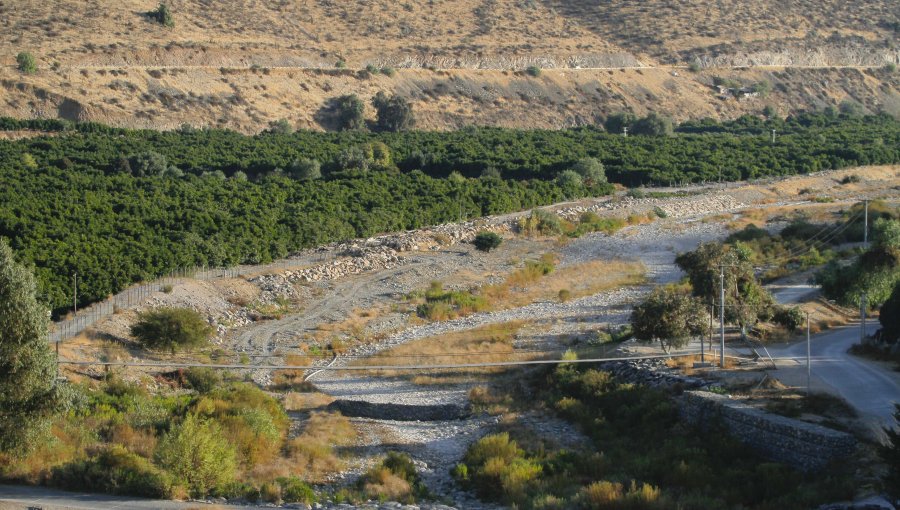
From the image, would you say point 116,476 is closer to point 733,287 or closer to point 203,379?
point 203,379

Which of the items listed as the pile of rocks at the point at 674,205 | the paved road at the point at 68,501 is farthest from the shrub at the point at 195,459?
the pile of rocks at the point at 674,205

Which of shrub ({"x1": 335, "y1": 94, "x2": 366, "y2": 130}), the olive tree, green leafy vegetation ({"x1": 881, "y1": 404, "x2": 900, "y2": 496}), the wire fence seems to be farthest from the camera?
shrub ({"x1": 335, "y1": 94, "x2": 366, "y2": 130})

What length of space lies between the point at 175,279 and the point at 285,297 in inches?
146

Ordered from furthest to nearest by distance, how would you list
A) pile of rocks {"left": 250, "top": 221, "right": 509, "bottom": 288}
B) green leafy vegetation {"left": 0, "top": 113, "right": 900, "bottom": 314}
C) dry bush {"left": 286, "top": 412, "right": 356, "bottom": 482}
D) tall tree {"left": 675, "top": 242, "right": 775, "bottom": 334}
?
green leafy vegetation {"left": 0, "top": 113, "right": 900, "bottom": 314}, pile of rocks {"left": 250, "top": 221, "right": 509, "bottom": 288}, tall tree {"left": 675, "top": 242, "right": 775, "bottom": 334}, dry bush {"left": 286, "top": 412, "right": 356, "bottom": 482}

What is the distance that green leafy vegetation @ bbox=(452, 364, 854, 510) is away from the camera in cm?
1930

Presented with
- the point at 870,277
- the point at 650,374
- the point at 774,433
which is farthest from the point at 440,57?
the point at 774,433

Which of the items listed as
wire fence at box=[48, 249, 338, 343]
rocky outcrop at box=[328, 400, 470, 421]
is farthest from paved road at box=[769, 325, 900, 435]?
wire fence at box=[48, 249, 338, 343]

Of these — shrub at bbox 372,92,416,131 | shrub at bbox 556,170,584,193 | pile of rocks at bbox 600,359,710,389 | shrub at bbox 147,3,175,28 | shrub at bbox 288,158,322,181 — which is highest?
shrub at bbox 147,3,175,28

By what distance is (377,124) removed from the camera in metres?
86.9

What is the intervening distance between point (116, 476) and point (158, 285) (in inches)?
630

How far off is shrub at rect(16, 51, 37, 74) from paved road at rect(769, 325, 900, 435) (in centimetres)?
5908

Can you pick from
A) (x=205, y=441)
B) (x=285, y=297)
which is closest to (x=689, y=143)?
(x=285, y=297)

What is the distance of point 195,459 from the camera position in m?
20.1

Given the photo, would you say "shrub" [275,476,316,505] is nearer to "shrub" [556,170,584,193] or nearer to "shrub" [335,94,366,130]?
"shrub" [556,170,584,193]
